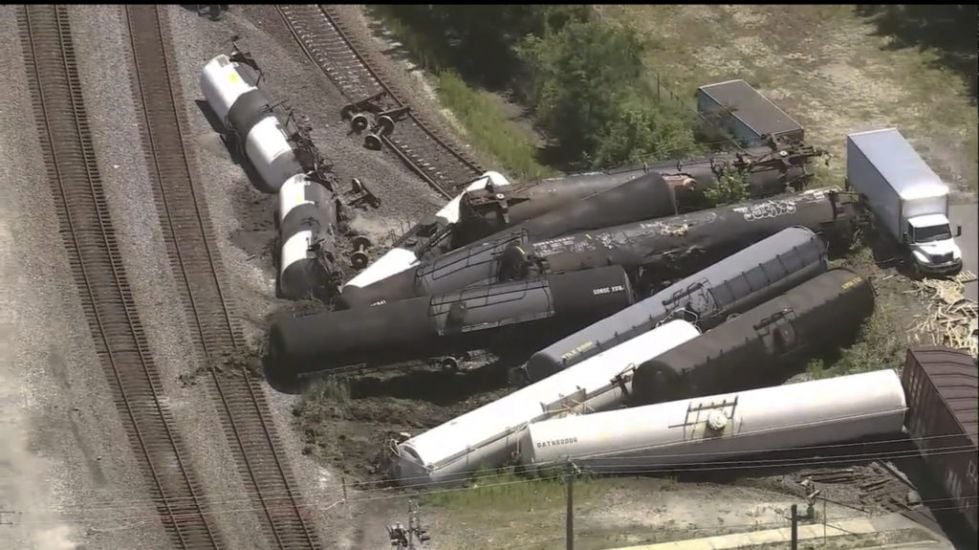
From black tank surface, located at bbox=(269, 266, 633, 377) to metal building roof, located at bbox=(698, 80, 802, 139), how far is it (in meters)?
10.5

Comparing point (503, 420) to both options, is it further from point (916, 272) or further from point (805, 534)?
point (916, 272)

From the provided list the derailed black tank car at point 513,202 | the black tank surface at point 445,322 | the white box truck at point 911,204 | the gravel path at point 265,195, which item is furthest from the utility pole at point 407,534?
the white box truck at point 911,204

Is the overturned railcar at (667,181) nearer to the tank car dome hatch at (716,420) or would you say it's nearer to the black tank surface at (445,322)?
the black tank surface at (445,322)

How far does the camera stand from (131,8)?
4853 centimetres

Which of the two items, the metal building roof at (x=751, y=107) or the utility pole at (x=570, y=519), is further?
the metal building roof at (x=751, y=107)

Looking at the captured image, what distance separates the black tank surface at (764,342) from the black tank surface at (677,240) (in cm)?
236

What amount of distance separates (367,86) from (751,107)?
1158 cm

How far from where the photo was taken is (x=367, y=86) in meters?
47.6

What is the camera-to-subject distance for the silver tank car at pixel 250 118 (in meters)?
41.9

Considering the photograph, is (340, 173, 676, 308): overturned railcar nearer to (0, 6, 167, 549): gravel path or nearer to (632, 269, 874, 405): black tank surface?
(632, 269, 874, 405): black tank surface

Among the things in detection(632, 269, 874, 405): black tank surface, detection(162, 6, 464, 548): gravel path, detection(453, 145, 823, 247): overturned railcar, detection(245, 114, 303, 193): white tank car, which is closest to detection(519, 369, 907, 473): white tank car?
detection(632, 269, 874, 405): black tank surface

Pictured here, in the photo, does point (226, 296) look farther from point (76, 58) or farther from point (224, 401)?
point (76, 58)

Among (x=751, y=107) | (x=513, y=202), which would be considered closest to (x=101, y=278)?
(x=513, y=202)

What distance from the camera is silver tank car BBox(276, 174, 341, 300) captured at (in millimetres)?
37469
